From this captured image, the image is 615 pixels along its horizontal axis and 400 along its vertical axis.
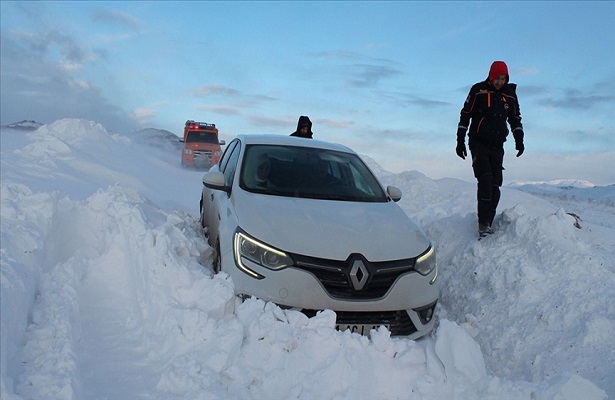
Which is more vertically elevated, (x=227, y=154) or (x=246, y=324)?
(x=227, y=154)

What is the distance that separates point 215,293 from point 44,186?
7759 millimetres

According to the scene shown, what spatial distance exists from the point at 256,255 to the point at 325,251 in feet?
1.62

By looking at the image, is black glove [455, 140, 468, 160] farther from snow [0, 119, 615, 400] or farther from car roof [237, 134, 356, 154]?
car roof [237, 134, 356, 154]

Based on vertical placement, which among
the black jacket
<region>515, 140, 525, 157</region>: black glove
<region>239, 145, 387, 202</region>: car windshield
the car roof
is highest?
the black jacket

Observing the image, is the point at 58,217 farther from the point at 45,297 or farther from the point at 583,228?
the point at 583,228

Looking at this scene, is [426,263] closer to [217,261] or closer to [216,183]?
[217,261]

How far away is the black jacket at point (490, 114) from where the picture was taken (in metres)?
5.44

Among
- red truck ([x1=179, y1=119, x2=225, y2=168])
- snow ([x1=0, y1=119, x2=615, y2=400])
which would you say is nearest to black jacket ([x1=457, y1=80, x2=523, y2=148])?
snow ([x1=0, y1=119, x2=615, y2=400])

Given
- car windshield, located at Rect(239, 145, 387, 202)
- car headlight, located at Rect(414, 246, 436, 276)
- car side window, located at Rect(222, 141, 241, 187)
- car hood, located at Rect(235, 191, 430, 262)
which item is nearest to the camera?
car hood, located at Rect(235, 191, 430, 262)

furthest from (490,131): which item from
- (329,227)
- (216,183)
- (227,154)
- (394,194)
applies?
(227,154)

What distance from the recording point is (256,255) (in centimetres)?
358

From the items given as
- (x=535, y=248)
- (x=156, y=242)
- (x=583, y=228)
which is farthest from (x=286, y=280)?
(x=583, y=228)

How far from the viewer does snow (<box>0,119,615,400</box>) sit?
2.77 meters

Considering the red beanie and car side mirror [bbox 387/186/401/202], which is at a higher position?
the red beanie
